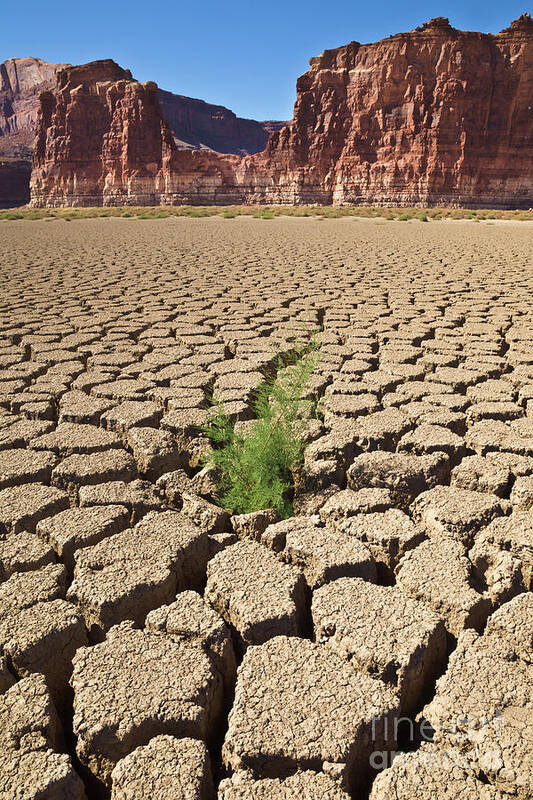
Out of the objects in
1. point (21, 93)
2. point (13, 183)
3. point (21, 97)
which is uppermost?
point (21, 93)

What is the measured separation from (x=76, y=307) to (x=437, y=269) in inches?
198

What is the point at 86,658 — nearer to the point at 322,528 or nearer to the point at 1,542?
the point at 1,542

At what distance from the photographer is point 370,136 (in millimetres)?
40031

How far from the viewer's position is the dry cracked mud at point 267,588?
3.41 feet

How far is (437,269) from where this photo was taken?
7699 millimetres

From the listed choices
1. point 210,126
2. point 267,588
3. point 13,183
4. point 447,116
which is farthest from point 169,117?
point 267,588

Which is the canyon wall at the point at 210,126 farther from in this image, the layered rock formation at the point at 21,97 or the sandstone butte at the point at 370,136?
the sandstone butte at the point at 370,136

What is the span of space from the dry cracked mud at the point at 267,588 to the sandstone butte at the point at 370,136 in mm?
38955

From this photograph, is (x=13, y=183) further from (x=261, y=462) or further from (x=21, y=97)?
(x=261, y=462)

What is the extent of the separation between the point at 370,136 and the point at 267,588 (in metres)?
44.3

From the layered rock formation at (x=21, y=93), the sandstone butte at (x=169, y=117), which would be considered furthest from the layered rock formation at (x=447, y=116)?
the layered rock formation at (x=21, y=93)

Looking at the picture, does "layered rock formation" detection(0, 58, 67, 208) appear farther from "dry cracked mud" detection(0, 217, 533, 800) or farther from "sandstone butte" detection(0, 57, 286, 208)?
"dry cracked mud" detection(0, 217, 533, 800)

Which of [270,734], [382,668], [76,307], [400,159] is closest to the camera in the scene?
[270,734]

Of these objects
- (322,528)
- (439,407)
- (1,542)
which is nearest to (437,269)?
(439,407)
